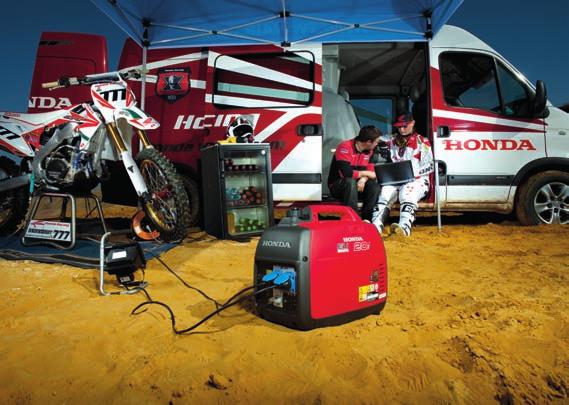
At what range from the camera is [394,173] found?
4105mm

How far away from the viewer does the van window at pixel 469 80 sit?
4.15 meters

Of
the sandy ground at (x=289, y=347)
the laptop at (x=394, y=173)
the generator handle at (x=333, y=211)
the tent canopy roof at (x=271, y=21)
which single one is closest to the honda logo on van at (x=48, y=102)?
the tent canopy roof at (x=271, y=21)

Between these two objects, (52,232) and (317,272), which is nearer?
(317,272)

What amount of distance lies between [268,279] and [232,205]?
7.89 feet

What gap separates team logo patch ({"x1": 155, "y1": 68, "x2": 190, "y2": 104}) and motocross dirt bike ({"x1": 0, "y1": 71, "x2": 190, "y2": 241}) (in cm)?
74

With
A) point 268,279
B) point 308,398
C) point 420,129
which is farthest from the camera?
point 420,129

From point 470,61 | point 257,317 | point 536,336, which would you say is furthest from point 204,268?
point 470,61

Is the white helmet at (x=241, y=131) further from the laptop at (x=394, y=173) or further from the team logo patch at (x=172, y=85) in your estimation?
the laptop at (x=394, y=173)

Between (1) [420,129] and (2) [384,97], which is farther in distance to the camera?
(2) [384,97]

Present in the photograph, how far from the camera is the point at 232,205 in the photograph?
13.0 ft

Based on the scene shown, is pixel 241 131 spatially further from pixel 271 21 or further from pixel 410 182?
pixel 410 182

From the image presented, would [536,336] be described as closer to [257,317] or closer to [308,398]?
[308,398]

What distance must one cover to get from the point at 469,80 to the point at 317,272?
3.73 m

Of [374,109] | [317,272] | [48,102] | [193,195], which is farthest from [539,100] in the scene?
[48,102]
